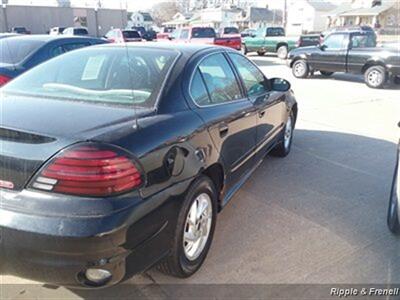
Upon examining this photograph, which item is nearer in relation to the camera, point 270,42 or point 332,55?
point 332,55

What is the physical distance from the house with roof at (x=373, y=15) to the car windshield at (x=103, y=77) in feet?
206

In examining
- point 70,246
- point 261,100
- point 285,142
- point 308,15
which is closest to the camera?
point 70,246

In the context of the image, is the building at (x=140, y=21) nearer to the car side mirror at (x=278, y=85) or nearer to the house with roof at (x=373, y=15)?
the car side mirror at (x=278, y=85)

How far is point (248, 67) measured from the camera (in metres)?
A: 4.23

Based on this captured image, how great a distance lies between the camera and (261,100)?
4.11 m

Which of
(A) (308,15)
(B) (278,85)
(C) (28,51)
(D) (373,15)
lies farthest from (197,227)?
(A) (308,15)

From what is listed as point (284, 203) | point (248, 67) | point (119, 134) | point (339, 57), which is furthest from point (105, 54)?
point (339, 57)

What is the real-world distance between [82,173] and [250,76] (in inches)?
101

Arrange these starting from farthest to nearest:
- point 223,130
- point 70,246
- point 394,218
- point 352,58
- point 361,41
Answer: point 361,41, point 352,58, point 394,218, point 223,130, point 70,246

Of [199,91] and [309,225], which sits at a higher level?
[199,91]

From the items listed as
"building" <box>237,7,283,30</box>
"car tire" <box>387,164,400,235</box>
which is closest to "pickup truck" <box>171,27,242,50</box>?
"car tire" <box>387,164,400,235</box>

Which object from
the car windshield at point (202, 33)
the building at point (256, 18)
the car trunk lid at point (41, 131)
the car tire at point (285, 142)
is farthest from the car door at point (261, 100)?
the building at point (256, 18)

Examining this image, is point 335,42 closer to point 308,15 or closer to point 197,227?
point 197,227

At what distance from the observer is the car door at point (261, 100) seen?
3967 millimetres
